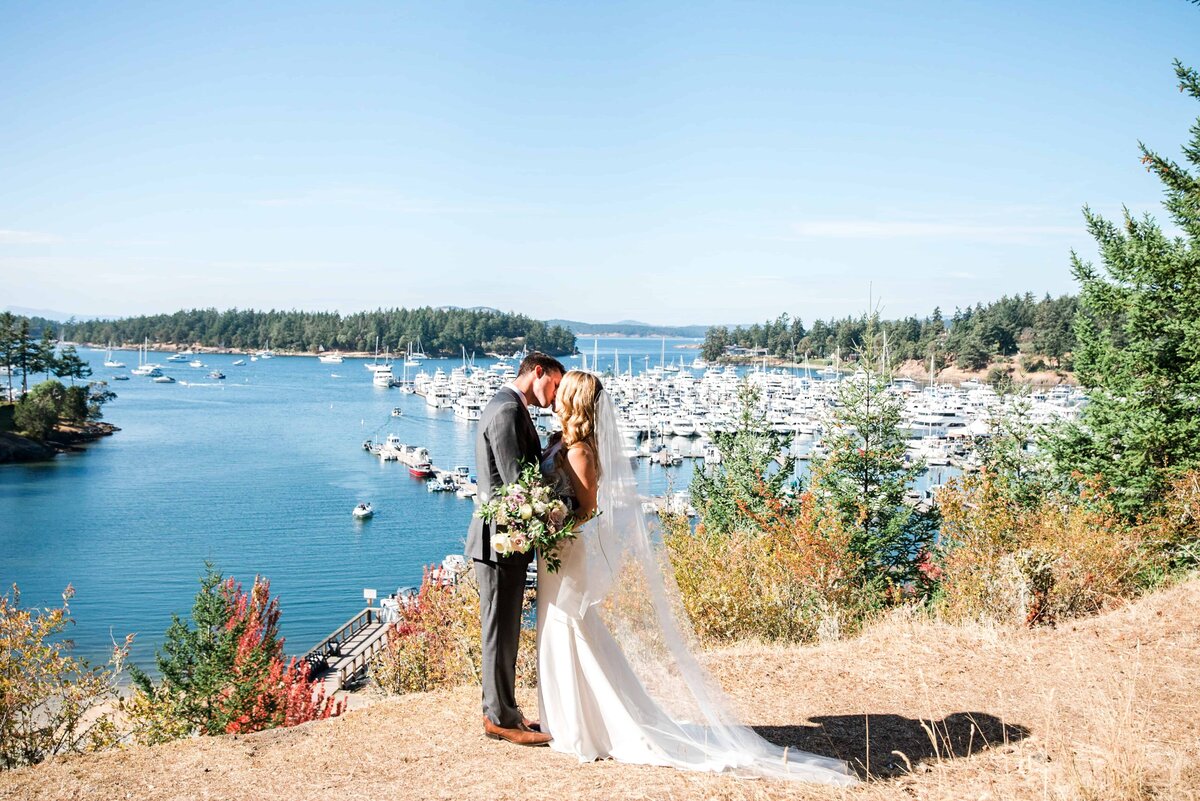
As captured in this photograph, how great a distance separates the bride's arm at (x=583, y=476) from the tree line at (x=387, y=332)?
149375 mm

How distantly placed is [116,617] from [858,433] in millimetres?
27753

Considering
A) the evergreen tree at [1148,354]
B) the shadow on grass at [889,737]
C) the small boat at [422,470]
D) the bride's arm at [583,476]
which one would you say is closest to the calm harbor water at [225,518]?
the small boat at [422,470]

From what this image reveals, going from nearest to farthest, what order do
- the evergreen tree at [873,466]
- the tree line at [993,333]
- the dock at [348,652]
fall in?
the evergreen tree at [873,466] → the dock at [348,652] → the tree line at [993,333]

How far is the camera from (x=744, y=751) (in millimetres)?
4539

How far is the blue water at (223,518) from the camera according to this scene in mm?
33531

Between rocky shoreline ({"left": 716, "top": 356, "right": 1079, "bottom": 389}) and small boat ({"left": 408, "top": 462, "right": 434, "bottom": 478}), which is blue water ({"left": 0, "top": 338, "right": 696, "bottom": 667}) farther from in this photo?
rocky shoreline ({"left": 716, "top": 356, "right": 1079, "bottom": 389})

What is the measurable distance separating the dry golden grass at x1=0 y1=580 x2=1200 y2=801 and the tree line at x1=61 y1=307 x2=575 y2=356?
485 feet

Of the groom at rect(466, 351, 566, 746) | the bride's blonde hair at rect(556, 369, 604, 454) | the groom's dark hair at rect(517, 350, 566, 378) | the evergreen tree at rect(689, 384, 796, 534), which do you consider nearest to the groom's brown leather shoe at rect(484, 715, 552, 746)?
the groom at rect(466, 351, 566, 746)

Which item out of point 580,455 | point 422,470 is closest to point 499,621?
point 580,455

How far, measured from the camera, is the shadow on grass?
4797 millimetres

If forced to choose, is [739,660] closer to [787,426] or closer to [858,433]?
[858,433]

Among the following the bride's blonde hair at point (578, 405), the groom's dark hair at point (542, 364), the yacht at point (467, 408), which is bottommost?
the yacht at point (467, 408)

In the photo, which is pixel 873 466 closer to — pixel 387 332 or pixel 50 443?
pixel 50 443

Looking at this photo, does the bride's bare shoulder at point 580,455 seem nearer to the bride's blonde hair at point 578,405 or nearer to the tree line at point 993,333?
the bride's blonde hair at point 578,405
